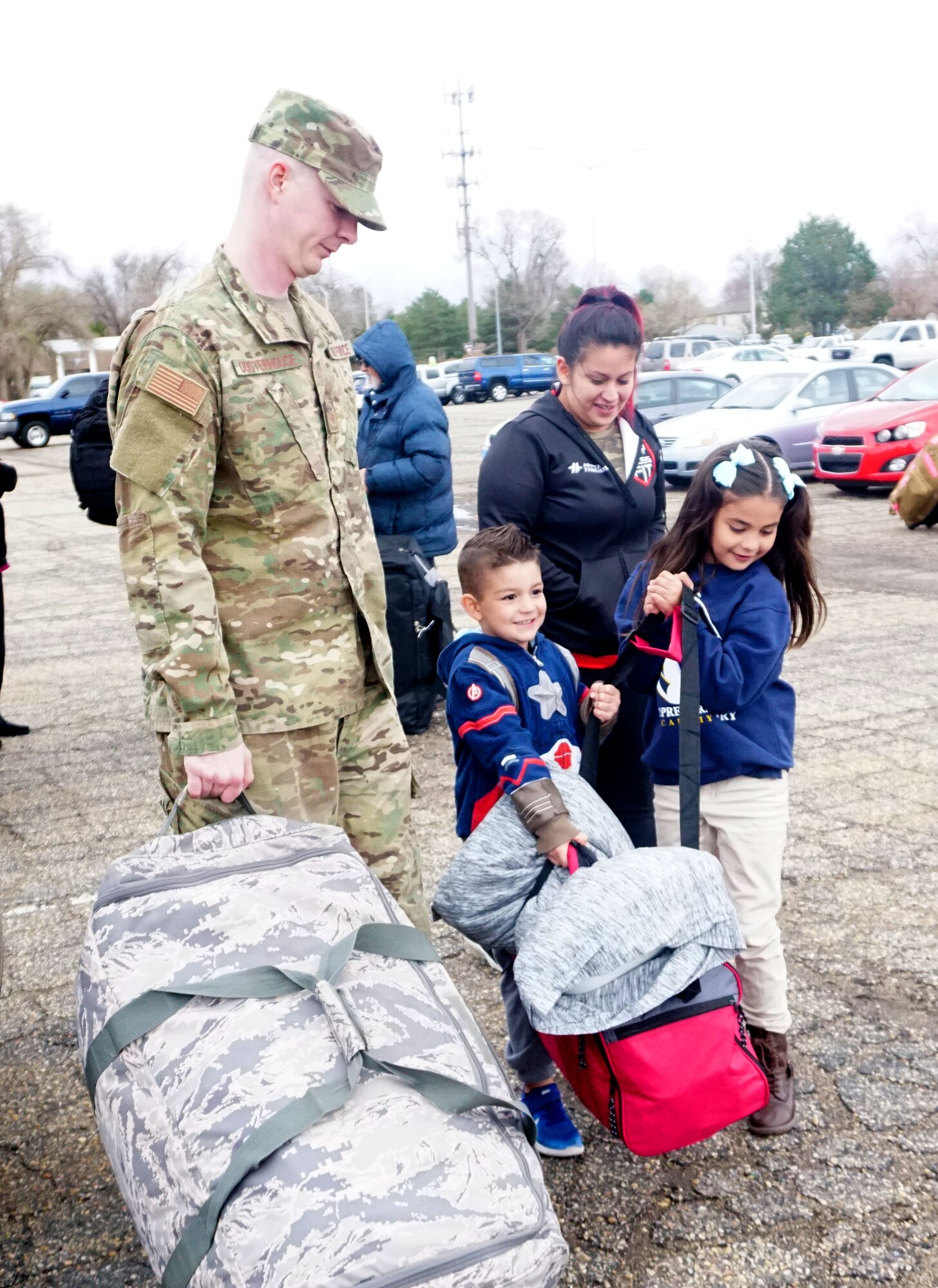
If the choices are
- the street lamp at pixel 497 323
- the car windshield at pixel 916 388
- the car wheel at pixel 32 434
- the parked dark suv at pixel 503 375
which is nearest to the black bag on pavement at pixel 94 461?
the car windshield at pixel 916 388

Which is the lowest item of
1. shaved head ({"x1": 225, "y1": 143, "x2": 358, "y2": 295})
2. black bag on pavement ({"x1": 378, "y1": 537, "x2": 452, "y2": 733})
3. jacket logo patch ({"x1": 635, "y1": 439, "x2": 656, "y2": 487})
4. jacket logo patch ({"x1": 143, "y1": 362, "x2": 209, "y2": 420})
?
black bag on pavement ({"x1": 378, "y1": 537, "x2": 452, "y2": 733})

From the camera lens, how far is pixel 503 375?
43094mm

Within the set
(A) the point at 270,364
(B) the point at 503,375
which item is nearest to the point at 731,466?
(A) the point at 270,364

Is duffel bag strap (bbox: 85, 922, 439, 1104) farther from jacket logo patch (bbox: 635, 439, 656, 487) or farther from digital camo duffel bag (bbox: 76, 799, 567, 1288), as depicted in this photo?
jacket logo patch (bbox: 635, 439, 656, 487)

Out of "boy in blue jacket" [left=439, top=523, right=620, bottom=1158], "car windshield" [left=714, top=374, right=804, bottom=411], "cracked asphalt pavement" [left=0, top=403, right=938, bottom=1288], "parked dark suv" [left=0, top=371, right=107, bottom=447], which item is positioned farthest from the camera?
"parked dark suv" [left=0, top=371, right=107, bottom=447]

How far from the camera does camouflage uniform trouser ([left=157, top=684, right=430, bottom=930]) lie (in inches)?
92.9

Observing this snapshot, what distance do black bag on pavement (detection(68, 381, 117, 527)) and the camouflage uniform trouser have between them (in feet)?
8.11

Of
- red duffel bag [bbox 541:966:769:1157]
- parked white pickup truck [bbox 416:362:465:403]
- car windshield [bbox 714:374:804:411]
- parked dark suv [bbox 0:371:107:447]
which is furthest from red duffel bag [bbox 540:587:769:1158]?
parked white pickup truck [bbox 416:362:465:403]

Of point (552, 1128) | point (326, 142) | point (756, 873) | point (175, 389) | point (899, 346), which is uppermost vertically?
point (326, 142)

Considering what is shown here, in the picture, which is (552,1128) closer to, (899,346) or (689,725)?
(689,725)

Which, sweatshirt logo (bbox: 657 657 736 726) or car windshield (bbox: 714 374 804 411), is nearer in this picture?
sweatshirt logo (bbox: 657 657 736 726)

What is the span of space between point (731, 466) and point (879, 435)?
36.1 ft

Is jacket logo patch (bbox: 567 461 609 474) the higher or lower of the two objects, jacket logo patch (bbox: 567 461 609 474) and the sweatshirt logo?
the higher

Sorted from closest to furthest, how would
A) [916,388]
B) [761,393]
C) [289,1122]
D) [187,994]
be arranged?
[289,1122]
[187,994]
[916,388]
[761,393]
